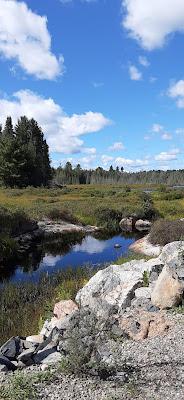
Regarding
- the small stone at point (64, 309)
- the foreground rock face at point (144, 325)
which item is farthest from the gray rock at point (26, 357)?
the small stone at point (64, 309)

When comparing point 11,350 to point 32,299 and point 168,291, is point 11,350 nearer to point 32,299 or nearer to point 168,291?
point 168,291

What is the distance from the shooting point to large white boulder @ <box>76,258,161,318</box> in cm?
1307

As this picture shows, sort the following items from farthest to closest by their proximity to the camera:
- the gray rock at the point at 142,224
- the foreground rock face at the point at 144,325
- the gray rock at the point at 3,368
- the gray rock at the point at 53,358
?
the gray rock at the point at 142,224 < the foreground rock face at the point at 144,325 < the gray rock at the point at 53,358 < the gray rock at the point at 3,368

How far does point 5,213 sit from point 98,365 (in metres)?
33.1

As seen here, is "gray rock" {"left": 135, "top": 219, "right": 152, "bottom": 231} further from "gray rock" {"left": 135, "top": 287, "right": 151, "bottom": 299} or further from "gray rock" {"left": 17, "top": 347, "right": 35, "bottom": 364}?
"gray rock" {"left": 17, "top": 347, "right": 35, "bottom": 364}

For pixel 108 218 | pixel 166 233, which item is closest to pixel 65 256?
pixel 166 233

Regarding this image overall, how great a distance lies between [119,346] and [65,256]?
22113mm

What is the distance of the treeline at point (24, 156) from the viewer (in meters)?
86.1

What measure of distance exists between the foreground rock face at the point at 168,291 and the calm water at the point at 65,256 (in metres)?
11.2

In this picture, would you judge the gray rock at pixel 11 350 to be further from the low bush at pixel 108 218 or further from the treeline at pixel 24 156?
the treeline at pixel 24 156

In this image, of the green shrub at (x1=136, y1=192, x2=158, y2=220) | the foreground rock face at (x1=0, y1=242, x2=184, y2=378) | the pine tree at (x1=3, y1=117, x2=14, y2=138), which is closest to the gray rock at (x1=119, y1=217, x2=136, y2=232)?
the green shrub at (x1=136, y1=192, x2=158, y2=220)

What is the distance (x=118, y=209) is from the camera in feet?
174

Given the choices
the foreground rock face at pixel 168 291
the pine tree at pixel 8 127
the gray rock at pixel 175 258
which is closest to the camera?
the foreground rock face at pixel 168 291

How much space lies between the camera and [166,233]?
2941 centimetres
